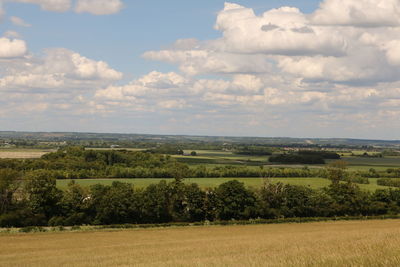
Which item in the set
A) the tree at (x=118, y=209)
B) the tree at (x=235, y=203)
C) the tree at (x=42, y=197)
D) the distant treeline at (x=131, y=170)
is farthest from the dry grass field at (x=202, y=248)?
the distant treeline at (x=131, y=170)

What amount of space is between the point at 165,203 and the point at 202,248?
38.8 metres

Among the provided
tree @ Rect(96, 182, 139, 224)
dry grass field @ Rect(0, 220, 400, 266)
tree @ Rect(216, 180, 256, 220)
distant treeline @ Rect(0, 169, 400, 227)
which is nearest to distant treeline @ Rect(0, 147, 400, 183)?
distant treeline @ Rect(0, 169, 400, 227)

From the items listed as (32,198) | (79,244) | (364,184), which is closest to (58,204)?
(32,198)

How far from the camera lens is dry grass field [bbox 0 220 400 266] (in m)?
16.2

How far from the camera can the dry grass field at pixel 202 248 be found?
637 inches

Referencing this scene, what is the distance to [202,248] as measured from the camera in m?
35.6

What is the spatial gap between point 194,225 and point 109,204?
12752mm

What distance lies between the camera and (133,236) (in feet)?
176

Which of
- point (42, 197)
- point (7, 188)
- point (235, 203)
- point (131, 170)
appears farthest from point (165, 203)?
point (131, 170)

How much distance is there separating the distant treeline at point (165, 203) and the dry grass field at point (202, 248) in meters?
10.8

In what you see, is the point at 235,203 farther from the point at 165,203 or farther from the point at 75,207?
the point at 75,207

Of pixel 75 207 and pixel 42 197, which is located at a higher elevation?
pixel 42 197

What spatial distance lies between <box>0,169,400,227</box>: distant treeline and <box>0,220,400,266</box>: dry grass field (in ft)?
35.4

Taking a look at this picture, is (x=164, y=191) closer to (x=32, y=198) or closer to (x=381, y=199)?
(x=32, y=198)
